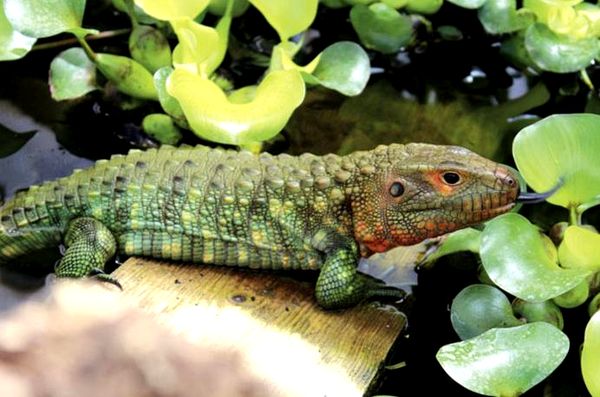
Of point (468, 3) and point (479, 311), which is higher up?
point (468, 3)

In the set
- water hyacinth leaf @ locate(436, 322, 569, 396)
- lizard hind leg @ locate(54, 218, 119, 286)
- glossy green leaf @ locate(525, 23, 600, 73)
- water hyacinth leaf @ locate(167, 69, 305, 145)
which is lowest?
lizard hind leg @ locate(54, 218, 119, 286)

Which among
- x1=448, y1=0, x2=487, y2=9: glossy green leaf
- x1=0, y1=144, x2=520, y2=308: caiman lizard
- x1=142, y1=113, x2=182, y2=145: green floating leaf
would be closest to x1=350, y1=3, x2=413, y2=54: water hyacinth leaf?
x1=448, y1=0, x2=487, y2=9: glossy green leaf

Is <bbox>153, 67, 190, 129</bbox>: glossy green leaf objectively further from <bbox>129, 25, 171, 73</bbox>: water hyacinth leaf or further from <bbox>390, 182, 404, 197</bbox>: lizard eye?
<bbox>390, 182, 404, 197</bbox>: lizard eye

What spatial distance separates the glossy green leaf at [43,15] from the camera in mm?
2945

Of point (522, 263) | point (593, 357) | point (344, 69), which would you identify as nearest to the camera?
point (593, 357)

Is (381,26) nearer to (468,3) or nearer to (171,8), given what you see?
(468,3)

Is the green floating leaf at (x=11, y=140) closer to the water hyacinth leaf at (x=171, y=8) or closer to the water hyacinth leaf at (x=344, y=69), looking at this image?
the water hyacinth leaf at (x=171, y=8)

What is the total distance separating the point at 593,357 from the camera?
2.30 m

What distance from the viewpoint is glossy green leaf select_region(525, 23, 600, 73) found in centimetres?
350

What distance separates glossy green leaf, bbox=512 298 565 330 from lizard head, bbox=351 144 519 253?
12.5 inches

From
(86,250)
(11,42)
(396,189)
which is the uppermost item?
(11,42)

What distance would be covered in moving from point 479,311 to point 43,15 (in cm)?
175

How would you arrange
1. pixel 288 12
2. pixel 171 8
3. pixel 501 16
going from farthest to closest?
1. pixel 501 16
2. pixel 288 12
3. pixel 171 8

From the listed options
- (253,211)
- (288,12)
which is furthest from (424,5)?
(253,211)
